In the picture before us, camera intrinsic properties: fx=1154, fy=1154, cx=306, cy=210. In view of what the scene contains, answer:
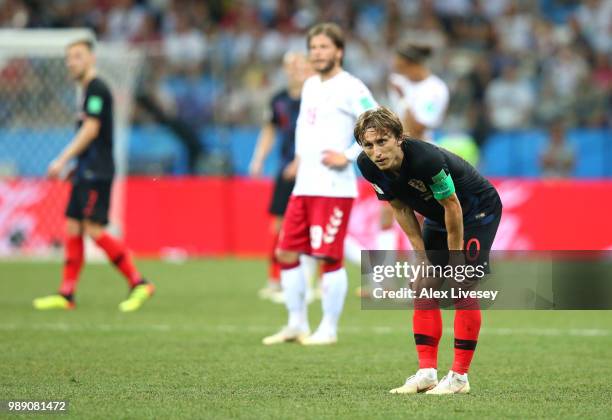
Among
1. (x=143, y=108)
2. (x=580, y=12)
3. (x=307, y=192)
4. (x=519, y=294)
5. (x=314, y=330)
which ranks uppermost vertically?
(x=580, y=12)

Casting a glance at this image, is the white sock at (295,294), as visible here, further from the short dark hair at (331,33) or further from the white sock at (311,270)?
the white sock at (311,270)

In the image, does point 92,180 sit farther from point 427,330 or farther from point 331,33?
point 427,330

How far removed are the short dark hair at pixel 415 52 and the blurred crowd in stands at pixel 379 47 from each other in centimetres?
741

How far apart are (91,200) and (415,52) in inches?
135

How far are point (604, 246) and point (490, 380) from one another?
10.0 m

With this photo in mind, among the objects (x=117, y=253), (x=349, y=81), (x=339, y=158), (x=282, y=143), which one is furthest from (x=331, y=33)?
(x=282, y=143)

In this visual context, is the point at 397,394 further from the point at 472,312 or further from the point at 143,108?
the point at 143,108

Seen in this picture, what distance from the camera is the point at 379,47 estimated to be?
20.8 meters

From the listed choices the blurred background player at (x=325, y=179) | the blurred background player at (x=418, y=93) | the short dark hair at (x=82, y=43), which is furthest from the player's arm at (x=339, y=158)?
the short dark hair at (x=82, y=43)

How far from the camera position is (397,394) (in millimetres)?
6172

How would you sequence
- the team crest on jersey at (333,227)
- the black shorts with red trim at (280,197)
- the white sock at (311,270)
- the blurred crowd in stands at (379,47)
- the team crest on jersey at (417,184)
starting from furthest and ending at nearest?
1. the blurred crowd in stands at (379,47)
2. the black shorts with red trim at (280,197)
3. the white sock at (311,270)
4. the team crest on jersey at (333,227)
5. the team crest on jersey at (417,184)

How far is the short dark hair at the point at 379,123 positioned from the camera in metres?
5.89

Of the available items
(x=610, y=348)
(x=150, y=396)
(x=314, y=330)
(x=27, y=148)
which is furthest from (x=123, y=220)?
(x=150, y=396)

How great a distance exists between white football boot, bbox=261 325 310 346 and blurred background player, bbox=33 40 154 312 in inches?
96.6
